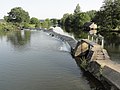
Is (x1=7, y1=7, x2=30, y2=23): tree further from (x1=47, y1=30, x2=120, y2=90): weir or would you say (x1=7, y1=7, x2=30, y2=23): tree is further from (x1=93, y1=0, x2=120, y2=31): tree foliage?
(x1=47, y1=30, x2=120, y2=90): weir

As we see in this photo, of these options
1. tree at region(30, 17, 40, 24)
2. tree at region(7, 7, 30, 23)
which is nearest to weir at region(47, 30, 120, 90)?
tree at region(7, 7, 30, 23)

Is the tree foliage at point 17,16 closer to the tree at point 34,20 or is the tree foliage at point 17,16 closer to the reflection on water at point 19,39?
the tree at point 34,20

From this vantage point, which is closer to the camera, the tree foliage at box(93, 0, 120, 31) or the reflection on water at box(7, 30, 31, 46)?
the reflection on water at box(7, 30, 31, 46)

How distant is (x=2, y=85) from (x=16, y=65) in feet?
30.9

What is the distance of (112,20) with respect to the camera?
101250 mm

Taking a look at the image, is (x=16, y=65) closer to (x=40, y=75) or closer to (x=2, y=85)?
(x=40, y=75)

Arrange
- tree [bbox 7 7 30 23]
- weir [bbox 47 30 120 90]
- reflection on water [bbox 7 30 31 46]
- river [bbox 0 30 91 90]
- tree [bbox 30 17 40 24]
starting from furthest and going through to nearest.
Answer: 1. tree [bbox 30 17 40 24]
2. tree [bbox 7 7 30 23]
3. reflection on water [bbox 7 30 31 46]
4. river [bbox 0 30 91 90]
5. weir [bbox 47 30 120 90]

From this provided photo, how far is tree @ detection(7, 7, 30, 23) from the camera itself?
180625mm

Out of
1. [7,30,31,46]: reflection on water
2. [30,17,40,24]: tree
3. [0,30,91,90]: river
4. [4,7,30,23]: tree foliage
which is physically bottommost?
[0,30,91,90]: river

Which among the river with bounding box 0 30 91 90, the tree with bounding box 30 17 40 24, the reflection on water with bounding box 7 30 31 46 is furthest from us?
the tree with bounding box 30 17 40 24

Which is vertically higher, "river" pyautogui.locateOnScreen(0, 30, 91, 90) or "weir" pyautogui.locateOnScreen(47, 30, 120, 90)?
"weir" pyautogui.locateOnScreen(47, 30, 120, 90)

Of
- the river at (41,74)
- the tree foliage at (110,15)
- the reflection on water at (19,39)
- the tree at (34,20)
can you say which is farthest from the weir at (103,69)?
the tree at (34,20)

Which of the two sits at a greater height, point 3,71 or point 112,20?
point 112,20

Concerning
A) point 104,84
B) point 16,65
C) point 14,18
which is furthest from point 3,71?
point 14,18
